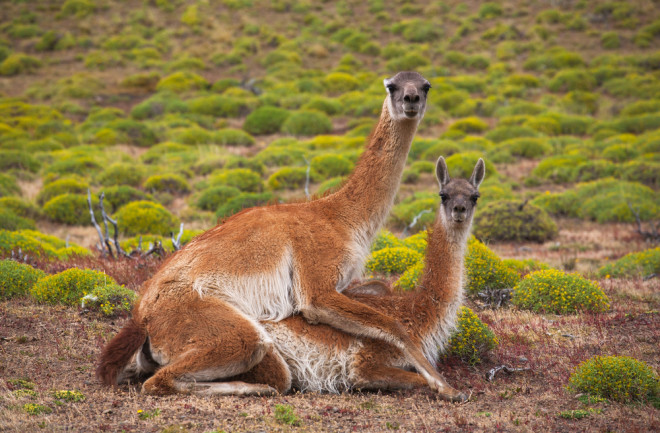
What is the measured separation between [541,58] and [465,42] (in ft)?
28.3

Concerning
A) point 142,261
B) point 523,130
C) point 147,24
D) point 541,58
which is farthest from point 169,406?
point 147,24

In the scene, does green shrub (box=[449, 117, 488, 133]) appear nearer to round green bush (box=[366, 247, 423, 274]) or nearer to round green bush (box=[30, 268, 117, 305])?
round green bush (box=[366, 247, 423, 274])

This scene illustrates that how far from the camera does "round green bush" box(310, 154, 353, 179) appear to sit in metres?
20.4

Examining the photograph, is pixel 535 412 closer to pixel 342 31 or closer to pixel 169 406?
pixel 169 406

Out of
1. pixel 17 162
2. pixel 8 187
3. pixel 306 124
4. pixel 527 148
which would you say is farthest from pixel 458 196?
pixel 306 124

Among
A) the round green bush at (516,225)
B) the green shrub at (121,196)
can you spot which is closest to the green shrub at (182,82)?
the green shrub at (121,196)

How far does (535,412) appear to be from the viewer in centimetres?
529

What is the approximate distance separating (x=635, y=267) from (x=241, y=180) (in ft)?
39.1

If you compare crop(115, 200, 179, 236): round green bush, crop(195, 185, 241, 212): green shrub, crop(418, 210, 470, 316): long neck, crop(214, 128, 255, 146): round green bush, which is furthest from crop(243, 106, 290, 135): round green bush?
crop(418, 210, 470, 316): long neck

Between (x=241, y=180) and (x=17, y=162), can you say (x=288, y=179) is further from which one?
(x=17, y=162)

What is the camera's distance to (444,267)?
20.1 ft

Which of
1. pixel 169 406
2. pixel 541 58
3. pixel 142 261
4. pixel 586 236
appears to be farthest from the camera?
pixel 541 58

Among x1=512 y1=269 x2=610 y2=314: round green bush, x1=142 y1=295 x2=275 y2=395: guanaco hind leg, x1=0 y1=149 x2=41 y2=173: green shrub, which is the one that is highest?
x1=142 y1=295 x2=275 y2=395: guanaco hind leg

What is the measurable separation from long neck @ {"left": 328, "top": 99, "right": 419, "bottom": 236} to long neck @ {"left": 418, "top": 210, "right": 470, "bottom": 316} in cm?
60
